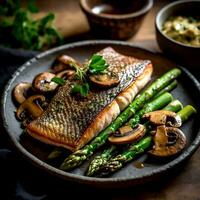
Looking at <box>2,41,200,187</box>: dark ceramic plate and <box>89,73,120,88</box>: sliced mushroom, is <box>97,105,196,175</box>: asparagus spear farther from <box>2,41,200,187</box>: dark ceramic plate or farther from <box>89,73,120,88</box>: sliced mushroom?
<box>89,73,120,88</box>: sliced mushroom

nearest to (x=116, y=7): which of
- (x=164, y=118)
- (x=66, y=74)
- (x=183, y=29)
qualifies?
(x=183, y=29)

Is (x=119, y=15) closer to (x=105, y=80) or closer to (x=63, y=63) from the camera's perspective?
(x=63, y=63)

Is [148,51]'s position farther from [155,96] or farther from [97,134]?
[97,134]

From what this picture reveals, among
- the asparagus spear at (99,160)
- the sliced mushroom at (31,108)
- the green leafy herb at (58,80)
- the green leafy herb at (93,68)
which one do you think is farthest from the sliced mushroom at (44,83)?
the asparagus spear at (99,160)

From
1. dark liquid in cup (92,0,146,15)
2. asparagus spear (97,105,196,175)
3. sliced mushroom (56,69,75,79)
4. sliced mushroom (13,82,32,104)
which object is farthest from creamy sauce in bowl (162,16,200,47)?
sliced mushroom (13,82,32,104)

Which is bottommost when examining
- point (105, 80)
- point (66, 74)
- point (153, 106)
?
point (153, 106)
